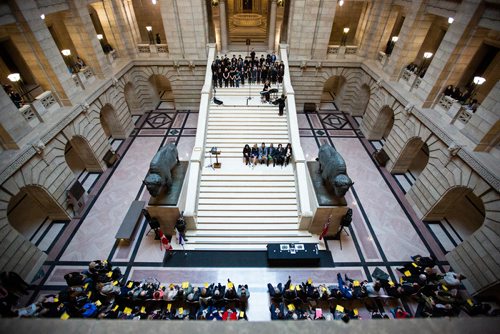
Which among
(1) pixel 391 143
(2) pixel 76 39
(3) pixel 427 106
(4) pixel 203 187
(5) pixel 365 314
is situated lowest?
(5) pixel 365 314

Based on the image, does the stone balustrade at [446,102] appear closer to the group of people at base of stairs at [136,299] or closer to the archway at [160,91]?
the group of people at base of stairs at [136,299]

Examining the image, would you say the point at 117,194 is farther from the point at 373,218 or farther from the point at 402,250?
the point at 402,250

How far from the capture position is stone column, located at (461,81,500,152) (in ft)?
33.0

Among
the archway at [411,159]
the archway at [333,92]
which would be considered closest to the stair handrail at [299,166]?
the archway at [411,159]

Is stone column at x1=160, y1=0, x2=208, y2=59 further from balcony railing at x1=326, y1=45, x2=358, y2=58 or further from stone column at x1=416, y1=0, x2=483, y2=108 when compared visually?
stone column at x1=416, y1=0, x2=483, y2=108

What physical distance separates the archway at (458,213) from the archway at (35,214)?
18.6 m

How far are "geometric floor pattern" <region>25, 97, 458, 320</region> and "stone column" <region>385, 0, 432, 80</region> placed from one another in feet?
18.8

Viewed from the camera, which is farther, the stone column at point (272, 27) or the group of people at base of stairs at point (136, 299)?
the stone column at point (272, 27)

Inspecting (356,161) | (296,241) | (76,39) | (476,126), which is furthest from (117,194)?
(476,126)

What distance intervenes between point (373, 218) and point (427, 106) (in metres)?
6.65

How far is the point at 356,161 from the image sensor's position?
16953 millimetres

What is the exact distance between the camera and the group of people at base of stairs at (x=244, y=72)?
17969 millimetres

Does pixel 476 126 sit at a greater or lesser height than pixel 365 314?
greater

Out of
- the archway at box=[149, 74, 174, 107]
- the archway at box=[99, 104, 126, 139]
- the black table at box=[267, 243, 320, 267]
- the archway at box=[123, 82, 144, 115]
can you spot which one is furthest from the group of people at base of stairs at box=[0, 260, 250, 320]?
the archway at box=[149, 74, 174, 107]
